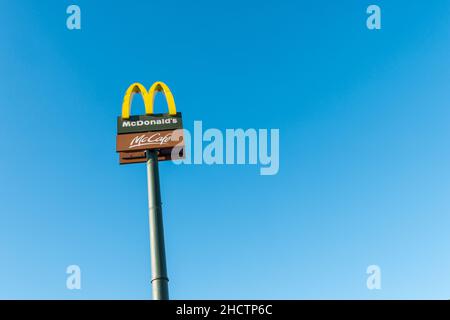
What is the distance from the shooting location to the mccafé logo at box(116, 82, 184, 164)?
30.8 m

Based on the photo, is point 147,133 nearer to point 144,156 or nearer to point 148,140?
point 148,140

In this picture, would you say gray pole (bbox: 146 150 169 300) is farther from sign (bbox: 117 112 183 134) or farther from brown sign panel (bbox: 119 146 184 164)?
sign (bbox: 117 112 183 134)

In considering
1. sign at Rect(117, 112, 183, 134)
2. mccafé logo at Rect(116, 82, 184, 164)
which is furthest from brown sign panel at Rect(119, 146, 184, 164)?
sign at Rect(117, 112, 183, 134)

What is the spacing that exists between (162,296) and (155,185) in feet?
23.0

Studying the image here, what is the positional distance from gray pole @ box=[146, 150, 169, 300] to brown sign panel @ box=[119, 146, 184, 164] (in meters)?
0.36

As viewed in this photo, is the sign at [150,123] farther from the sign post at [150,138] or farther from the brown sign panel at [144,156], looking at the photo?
the brown sign panel at [144,156]

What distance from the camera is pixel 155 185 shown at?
30688 mm

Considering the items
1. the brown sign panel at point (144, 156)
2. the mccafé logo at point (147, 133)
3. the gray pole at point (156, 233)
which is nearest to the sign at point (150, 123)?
the mccafé logo at point (147, 133)

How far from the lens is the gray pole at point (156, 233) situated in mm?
26781

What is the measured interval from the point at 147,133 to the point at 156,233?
617 centimetres

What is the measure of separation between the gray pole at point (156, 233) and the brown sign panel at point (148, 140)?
0.49 m
